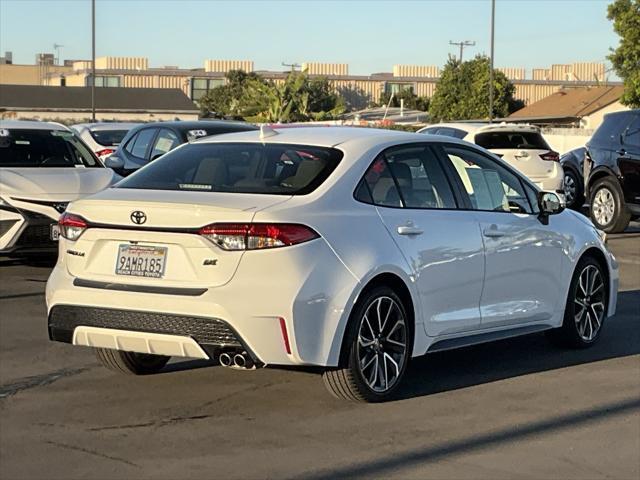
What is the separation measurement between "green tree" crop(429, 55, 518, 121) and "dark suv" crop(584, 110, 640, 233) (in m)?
60.9

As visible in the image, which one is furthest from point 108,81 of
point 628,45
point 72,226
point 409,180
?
point 72,226

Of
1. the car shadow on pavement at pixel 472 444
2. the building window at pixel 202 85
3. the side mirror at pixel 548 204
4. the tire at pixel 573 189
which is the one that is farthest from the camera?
the building window at pixel 202 85

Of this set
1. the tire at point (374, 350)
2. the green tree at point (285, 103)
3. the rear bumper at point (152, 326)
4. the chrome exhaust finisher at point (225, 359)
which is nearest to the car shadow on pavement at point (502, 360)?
the tire at point (374, 350)

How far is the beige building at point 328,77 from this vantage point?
124 meters

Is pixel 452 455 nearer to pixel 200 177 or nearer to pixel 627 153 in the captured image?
pixel 200 177

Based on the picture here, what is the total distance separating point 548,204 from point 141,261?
10.7 ft

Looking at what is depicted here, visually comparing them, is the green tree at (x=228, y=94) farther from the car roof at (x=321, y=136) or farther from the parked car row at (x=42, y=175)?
the car roof at (x=321, y=136)

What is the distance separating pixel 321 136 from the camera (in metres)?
7.38

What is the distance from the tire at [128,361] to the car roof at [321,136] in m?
1.45

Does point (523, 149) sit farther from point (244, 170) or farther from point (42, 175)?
point (244, 170)

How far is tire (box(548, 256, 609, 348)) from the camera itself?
858cm

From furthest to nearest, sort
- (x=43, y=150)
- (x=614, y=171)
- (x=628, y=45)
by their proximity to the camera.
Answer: (x=628, y=45) → (x=614, y=171) → (x=43, y=150)

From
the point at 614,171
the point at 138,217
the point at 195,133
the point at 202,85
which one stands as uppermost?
the point at 202,85

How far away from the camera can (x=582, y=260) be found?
8695mm
